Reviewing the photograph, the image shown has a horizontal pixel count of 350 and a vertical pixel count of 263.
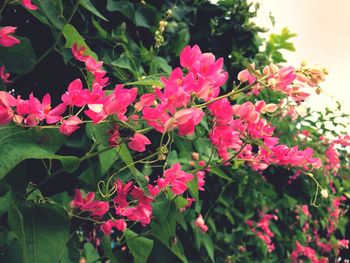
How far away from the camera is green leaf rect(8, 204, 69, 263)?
0.82 metres

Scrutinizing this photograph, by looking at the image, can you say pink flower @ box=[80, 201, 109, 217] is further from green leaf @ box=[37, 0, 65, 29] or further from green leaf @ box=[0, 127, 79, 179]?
green leaf @ box=[37, 0, 65, 29]

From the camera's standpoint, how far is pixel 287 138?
3506mm

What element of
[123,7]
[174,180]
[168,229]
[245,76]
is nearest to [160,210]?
[168,229]

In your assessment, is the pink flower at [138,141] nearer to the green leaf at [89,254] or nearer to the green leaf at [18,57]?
the green leaf at [18,57]

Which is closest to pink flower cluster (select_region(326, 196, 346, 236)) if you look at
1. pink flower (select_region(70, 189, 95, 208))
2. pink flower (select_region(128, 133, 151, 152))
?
pink flower (select_region(70, 189, 95, 208))

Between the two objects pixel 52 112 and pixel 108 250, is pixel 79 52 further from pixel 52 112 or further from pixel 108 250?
pixel 108 250

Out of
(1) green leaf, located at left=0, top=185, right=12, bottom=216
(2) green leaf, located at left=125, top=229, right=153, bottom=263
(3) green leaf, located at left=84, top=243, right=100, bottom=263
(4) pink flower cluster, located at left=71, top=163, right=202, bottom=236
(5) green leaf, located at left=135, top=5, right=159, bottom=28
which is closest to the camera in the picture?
(1) green leaf, located at left=0, top=185, right=12, bottom=216

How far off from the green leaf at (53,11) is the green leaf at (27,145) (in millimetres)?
422

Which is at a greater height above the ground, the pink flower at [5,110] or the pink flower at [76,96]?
the pink flower at [76,96]

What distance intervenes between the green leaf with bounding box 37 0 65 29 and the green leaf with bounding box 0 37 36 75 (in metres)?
0.10

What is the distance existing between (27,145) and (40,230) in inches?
6.6

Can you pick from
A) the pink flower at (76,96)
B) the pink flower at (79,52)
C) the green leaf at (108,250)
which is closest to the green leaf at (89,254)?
the green leaf at (108,250)

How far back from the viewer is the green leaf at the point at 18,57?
1160mm

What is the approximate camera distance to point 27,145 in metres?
0.86
